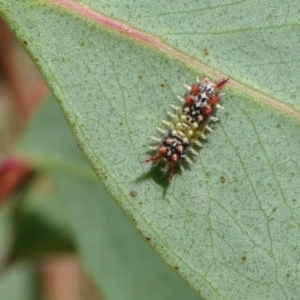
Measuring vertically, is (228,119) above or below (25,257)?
above

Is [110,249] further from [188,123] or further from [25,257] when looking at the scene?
[188,123]

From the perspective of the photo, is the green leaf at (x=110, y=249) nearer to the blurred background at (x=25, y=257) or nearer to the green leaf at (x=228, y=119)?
the blurred background at (x=25, y=257)

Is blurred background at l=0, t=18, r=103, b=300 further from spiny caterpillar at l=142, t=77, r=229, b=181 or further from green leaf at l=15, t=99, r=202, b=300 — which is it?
spiny caterpillar at l=142, t=77, r=229, b=181

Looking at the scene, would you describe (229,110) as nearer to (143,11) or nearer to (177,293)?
(143,11)

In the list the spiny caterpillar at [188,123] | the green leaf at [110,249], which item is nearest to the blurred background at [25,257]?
the green leaf at [110,249]

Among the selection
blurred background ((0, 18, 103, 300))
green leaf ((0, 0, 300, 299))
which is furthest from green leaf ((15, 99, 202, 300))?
green leaf ((0, 0, 300, 299))

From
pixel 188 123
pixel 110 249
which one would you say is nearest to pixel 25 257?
pixel 110 249
